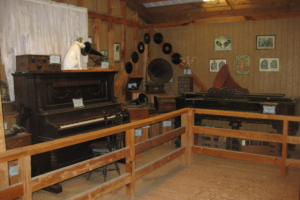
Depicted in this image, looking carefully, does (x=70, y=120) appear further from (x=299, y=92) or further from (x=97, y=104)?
(x=299, y=92)

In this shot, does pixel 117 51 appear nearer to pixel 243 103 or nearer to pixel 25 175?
pixel 243 103

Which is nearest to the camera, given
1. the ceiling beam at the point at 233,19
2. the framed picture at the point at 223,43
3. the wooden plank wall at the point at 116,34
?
the wooden plank wall at the point at 116,34

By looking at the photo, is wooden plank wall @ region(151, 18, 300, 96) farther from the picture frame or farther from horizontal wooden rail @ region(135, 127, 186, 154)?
horizontal wooden rail @ region(135, 127, 186, 154)

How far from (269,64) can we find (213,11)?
163 centimetres

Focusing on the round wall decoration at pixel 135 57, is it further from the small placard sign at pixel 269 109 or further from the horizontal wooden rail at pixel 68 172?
the horizontal wooden rail at pixel 68 172

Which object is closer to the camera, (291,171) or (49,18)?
(291,171)

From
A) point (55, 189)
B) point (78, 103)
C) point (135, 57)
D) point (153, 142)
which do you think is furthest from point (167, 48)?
point (55, 189)

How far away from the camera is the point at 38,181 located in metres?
2.23

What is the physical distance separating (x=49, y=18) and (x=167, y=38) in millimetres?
3325

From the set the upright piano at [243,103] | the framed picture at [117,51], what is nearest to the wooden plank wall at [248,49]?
the upright piano at [243,103]

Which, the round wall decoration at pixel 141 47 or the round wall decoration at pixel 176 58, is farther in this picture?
the round wall decoration at pixel 176 58

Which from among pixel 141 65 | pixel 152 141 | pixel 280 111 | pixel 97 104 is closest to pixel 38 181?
pixel 152 141

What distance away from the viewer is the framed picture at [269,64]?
6019 millimetres

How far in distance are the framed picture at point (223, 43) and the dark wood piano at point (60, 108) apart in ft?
9.58
